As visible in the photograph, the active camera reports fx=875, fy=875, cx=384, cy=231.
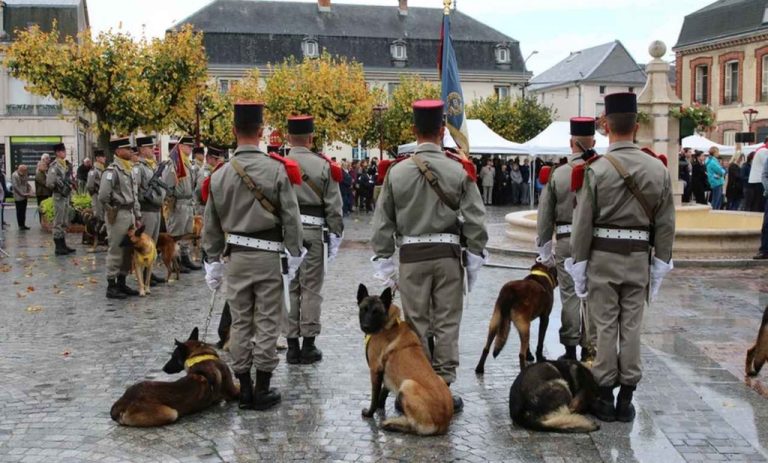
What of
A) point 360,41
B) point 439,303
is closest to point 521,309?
point 439,303

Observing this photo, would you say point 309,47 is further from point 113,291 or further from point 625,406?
point 625,406

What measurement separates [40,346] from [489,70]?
6539 centimetres

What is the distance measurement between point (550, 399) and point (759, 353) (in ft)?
7.64

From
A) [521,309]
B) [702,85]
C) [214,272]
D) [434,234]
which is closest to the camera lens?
[434,234]

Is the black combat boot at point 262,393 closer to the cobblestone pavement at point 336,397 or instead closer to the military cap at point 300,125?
the cobblestone pavement at point 336,397

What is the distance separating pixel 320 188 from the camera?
26.0ft

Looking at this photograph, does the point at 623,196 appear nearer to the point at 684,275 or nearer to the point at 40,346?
the point at 40,346

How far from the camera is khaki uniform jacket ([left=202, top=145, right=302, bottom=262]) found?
639 centimetres

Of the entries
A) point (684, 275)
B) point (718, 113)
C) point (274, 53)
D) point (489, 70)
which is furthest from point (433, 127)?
point (489, 70)

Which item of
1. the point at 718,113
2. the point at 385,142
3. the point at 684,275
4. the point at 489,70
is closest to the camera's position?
the point at 684,275

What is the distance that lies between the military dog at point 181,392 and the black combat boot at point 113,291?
5.53m

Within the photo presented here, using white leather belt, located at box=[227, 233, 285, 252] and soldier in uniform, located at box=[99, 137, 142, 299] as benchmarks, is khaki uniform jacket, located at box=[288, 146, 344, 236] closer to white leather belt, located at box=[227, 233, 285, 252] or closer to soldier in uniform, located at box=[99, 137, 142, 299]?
white leather belt, located at box=[227, 233, 285, 252]

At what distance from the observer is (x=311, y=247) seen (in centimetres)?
789

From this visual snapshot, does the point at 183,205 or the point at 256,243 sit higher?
the point at 256,243
